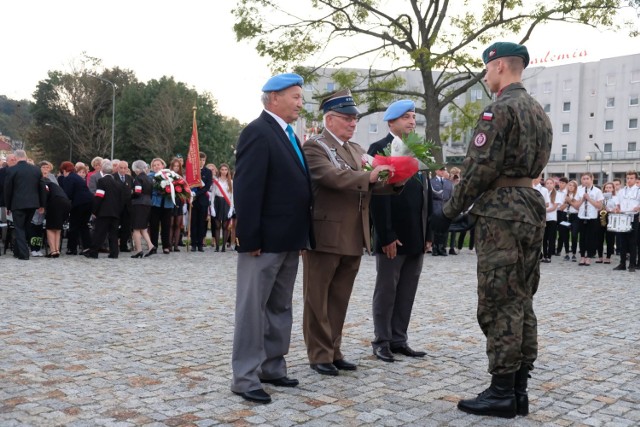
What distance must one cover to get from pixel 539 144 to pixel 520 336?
4.22 ft

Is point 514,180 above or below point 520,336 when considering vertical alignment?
above

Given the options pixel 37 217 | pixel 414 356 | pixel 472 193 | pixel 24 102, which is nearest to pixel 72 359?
pixel 414 356

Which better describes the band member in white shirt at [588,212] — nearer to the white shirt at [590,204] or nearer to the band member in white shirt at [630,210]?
the white shirt at [590,204]

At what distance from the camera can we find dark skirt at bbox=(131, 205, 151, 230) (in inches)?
580

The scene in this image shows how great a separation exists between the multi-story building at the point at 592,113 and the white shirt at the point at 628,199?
60150 millimetres

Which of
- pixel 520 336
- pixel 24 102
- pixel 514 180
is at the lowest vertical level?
pixel 520 336

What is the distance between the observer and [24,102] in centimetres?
7106

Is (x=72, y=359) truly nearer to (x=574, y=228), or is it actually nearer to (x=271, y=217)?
(x=271, y=217)

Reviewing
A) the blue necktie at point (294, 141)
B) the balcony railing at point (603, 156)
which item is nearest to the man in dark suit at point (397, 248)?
the blue necktie at point (294, 141)

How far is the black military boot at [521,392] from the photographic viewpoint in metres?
4.55

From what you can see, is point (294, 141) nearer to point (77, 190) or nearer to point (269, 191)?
point (269, 191)

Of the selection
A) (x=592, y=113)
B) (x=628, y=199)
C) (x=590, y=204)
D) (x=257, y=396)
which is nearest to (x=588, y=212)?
(x=590, y=204)

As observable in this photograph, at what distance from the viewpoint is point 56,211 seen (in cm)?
1443

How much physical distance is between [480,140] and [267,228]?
1.59 m
